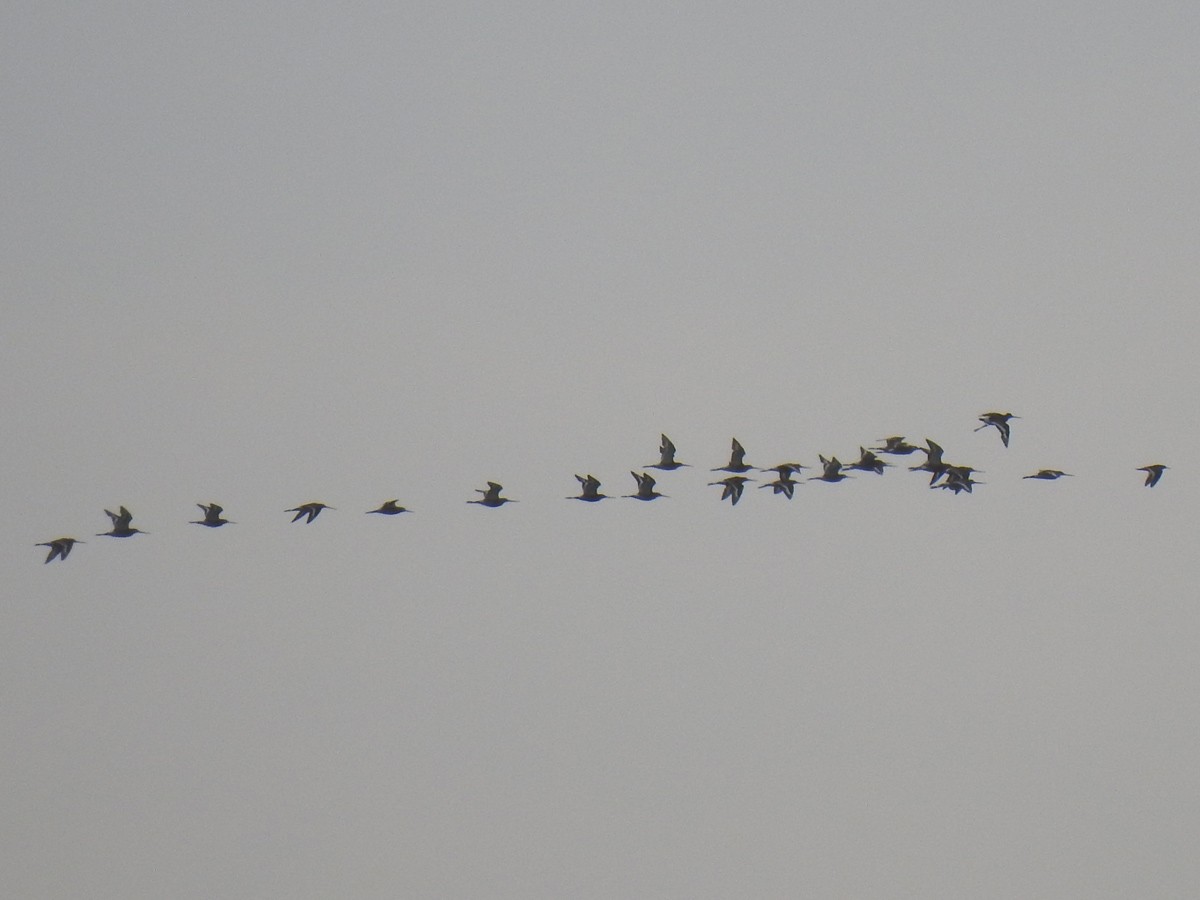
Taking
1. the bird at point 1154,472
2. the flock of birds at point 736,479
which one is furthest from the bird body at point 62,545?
the bird at point 1154,472

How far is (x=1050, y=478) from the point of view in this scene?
9012cm

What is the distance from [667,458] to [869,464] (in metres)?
8.04

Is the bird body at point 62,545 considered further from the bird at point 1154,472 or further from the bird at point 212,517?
the bird at point 1154,472

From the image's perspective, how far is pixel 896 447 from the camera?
90.1 m

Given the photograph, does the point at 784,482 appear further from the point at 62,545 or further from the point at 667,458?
the point at 62,545

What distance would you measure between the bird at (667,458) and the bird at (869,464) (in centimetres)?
697

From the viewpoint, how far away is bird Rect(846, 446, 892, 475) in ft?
296

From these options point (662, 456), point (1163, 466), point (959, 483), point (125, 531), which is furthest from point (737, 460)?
point (125, 531)

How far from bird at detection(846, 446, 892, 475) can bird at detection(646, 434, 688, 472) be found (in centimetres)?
697

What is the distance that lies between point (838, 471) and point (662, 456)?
23.4ft

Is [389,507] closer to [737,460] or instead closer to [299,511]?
[299,511]

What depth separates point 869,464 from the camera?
90.2 m

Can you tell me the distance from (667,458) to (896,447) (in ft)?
29.8

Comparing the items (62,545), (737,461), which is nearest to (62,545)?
(62,545)
